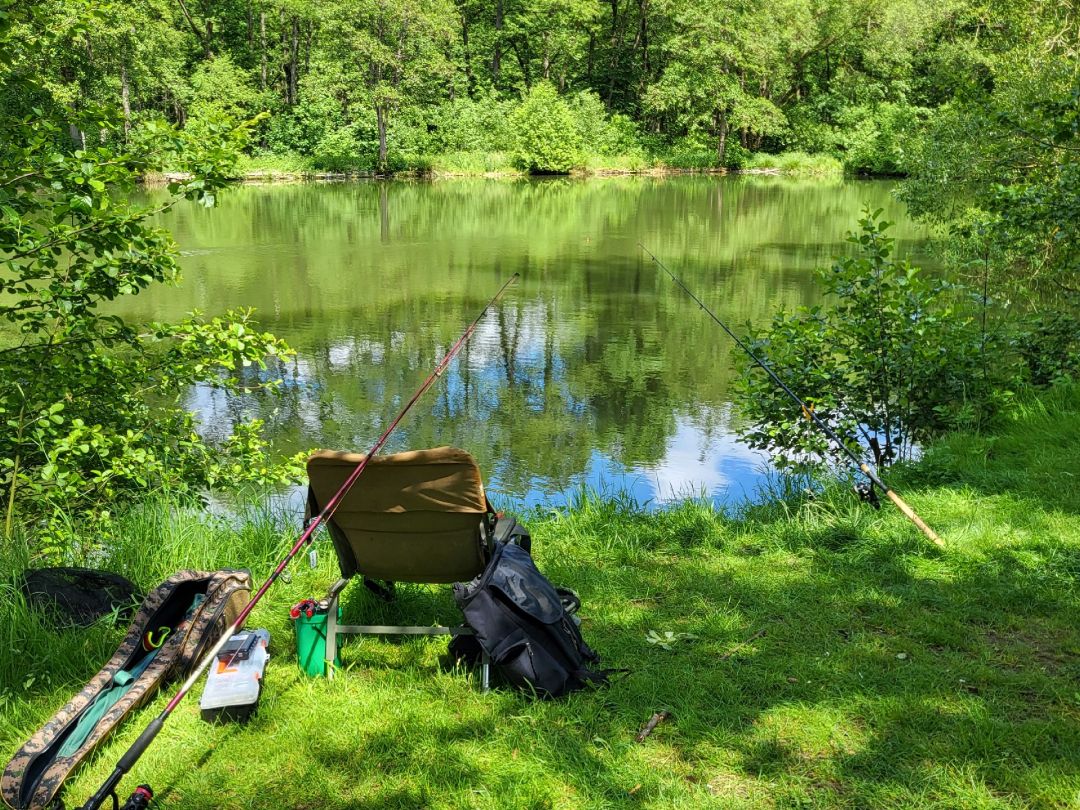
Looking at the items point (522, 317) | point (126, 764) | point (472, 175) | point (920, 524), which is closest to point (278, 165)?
point (472, 175)

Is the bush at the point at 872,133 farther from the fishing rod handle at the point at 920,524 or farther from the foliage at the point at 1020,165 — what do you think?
the fishing rod handle at the point at 920,524

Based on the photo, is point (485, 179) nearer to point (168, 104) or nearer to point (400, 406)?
point (168, 104)

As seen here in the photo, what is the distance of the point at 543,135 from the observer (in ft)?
127

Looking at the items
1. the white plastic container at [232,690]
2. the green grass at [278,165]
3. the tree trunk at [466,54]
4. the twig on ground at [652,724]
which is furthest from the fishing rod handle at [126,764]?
the tree trunk at [466,54]

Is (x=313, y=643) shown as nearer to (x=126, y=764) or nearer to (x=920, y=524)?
(x=126, y=764)

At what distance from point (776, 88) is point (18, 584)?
4951 cm

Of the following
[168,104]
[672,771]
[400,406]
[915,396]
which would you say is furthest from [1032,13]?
[168,104]

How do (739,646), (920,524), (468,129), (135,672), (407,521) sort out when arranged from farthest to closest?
(468,129) → (920,524) → (739,646) → (407,521) → (135,672)

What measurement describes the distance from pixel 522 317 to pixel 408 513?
10.2 meters

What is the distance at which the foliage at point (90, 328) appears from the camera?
A: 418cm

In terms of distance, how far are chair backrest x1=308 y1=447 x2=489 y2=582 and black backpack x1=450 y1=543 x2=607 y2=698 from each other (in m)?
0.15

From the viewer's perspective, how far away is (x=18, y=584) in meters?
3.62

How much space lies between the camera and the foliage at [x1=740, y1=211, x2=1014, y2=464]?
623 centimetres

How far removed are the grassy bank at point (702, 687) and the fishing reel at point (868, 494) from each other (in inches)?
9.5
